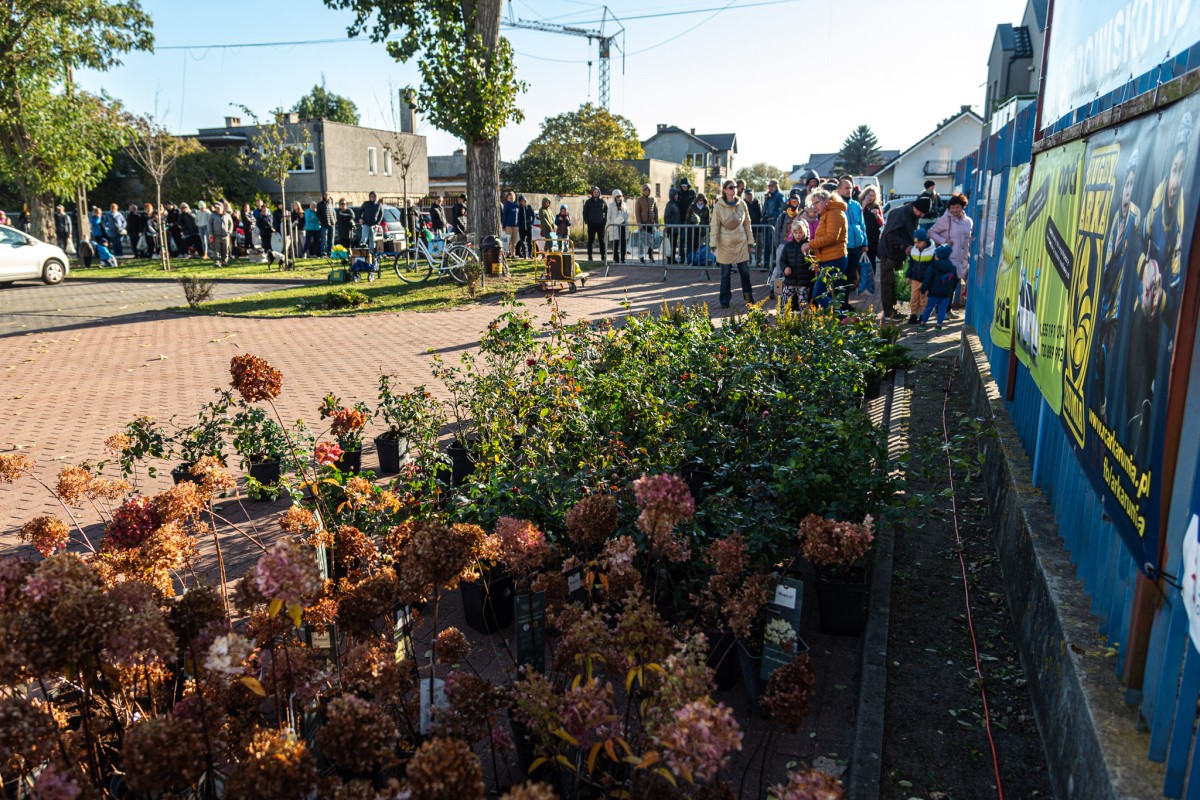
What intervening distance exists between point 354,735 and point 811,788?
1.01 metres

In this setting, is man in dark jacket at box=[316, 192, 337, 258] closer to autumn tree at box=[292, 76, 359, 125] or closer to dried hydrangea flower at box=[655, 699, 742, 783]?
dried hydrangea flower at box=[655, 699, 742, 783]

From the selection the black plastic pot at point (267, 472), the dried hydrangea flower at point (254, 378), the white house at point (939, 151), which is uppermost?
the white house at point (939, 151)

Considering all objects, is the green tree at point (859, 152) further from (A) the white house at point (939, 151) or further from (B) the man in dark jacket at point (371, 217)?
(B) the man in dark jacket at point (371, 217)

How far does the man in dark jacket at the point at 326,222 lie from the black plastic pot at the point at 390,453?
19.4 metres

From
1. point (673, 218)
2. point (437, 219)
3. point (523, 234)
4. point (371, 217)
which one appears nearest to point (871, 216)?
point (673, 218)

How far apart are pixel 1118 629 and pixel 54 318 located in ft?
54.7

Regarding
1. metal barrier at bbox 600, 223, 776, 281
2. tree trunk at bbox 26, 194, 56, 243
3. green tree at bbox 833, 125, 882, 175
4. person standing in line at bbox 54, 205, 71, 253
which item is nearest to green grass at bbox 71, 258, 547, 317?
metal barrier at bbox 600, 223, 776, 281

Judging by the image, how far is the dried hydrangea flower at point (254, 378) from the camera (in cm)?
324

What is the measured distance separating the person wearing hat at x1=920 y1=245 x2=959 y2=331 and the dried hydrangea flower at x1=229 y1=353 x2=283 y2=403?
971cm

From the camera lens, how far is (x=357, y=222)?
26.0 meters

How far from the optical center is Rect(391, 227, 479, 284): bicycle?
16859mm

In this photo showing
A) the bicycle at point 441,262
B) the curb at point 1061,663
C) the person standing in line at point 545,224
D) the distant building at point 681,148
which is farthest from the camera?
the distant building at point 681,148

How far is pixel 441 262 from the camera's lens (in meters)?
17.5

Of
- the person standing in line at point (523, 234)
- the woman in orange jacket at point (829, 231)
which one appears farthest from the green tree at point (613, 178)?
the woman in orange jacket at point (829, 231)
